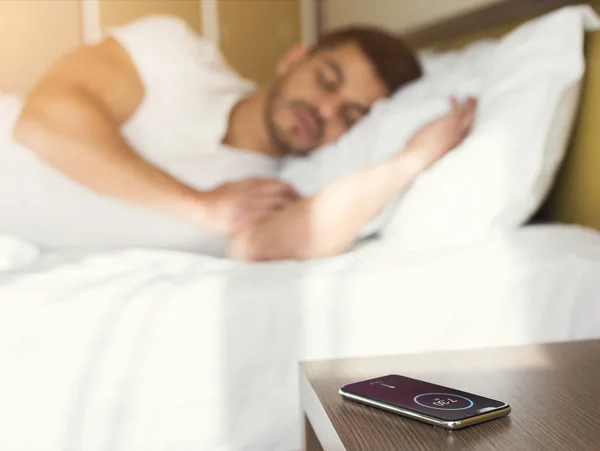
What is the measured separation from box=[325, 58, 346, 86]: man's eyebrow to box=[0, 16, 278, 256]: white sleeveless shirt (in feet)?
0.67

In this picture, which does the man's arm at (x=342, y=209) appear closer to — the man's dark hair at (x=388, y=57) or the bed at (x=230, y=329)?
the bed at (x=230, y=329)

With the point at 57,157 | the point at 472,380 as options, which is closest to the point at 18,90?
the point at 57,157

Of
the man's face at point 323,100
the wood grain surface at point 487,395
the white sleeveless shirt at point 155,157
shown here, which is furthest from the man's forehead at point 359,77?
the wood grain surface at point 487,395

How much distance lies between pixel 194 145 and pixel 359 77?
13.8 inches

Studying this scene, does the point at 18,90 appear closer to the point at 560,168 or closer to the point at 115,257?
the point at 115,257

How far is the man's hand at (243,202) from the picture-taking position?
112 centimetres

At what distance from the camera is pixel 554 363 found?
0.66 m

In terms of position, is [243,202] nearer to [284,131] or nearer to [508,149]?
[284,131]

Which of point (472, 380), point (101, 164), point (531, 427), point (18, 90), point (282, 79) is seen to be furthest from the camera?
point (18, 90)

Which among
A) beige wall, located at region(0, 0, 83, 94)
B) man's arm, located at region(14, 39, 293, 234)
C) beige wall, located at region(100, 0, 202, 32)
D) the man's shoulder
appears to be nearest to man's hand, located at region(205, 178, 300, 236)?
man's arm, located at region(14, 39, 293, 234)

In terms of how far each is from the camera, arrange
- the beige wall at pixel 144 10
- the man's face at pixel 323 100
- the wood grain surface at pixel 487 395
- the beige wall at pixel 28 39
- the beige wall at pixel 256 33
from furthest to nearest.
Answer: the beige wall at pixel 256 33
the beige wall at pixel 144 10
the beige wall at pixel 28 39
the man's face at pixel 323 100
the wood grain surface at pixel 487 395

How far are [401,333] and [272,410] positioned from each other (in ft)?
0.59

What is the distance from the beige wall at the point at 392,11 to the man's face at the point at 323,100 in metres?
0.26

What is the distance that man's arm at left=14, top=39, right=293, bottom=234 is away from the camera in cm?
113
